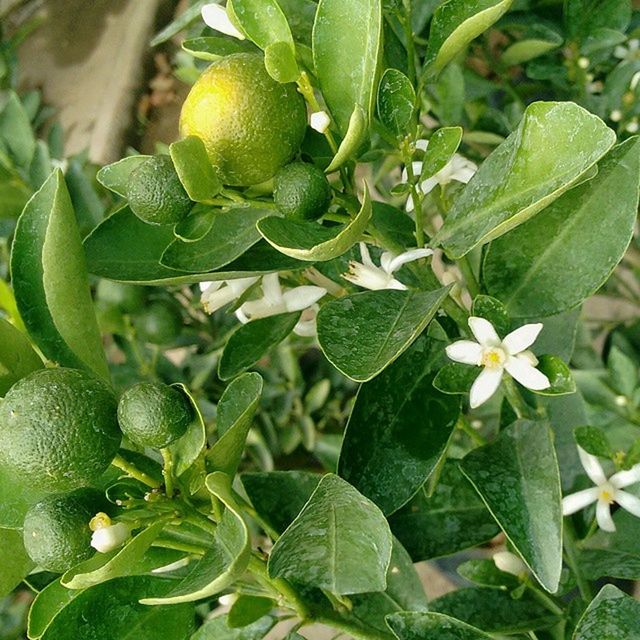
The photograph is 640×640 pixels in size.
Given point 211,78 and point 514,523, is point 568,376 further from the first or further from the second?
point 211,78

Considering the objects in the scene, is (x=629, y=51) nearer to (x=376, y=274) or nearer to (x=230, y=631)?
(x=376, y=274)

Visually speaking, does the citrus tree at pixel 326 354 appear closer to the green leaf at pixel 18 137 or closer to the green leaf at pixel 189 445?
the green leaf at pixel 189 445

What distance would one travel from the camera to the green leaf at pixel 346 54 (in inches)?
17.1

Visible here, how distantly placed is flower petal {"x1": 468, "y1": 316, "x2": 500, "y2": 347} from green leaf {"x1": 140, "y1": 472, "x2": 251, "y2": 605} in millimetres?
181

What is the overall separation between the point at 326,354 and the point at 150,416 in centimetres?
10

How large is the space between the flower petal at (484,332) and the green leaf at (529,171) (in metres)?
0.06

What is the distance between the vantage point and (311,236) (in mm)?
443

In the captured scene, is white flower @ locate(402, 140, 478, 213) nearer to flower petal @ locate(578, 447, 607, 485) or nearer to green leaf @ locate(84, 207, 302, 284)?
green leaf @ locate(84, 207, 302, 284)

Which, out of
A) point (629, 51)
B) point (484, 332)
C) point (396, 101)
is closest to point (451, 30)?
point (396, 101)

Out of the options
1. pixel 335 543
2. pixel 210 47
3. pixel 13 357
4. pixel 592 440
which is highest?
pixel 210 47

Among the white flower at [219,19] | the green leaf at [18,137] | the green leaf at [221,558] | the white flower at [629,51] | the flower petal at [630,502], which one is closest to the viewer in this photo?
the green leaf at [221,558]

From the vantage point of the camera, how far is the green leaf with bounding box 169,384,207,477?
448 millimetres

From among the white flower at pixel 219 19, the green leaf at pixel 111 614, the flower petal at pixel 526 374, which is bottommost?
the green leaf at pixel 111 614

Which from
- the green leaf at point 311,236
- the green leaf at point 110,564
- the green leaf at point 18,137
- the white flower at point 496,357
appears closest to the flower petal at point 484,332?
the white flower at point 496,357
